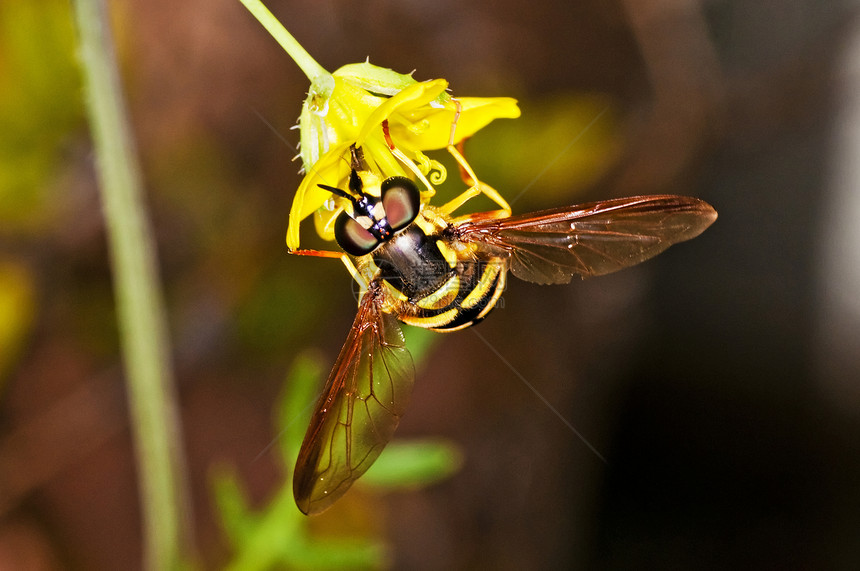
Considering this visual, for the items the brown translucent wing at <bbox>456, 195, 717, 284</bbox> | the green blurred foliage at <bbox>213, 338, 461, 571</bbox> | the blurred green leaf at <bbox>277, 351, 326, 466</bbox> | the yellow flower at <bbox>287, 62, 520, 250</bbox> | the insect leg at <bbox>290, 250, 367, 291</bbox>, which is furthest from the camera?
the green blurred foliage at <bbox>213, 338, 461, 571</bbox>

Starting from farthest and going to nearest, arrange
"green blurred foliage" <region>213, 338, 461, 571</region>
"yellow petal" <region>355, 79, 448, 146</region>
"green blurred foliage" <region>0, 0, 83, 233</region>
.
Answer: "green blurred foliage" <region>0, 0, 83, 233</region> → "green blurred foliage" <region>213, 338, 461, 571</region> → "yellow petal" <region>355, 79, 448, 146</region>

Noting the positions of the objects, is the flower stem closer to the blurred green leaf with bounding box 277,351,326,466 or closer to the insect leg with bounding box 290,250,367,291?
the insect leg with bounding box 290,250,367,291

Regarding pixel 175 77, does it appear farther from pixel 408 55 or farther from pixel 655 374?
pixel 655 374

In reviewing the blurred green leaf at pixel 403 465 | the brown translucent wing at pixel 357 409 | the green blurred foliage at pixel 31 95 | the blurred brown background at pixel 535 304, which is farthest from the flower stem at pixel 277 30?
the blurred brown background at pixel 535 304

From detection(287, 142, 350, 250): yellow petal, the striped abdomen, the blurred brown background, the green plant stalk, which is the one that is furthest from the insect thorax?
the blurred brown background

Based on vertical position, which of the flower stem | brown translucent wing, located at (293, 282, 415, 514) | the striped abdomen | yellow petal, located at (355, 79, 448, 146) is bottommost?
brown translucent wing, located at (293, 282, 415, 514)
